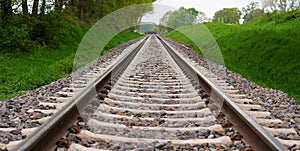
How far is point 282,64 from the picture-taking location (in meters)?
9.14

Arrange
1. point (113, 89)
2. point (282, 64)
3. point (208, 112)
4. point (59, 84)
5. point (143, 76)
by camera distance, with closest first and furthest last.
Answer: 1. point (208, 112)
2. point (113, 89)
3. point (59, 84)
4. point (143, 76)
5. point (282, 64)

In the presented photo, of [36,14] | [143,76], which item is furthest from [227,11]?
[143,76]

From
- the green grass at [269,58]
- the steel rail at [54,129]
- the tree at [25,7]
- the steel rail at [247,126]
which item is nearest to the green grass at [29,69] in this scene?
the tree at [25,7]

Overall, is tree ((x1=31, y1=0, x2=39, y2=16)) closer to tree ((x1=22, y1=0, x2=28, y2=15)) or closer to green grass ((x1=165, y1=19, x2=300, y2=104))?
tree ((x1=22, y1=0, x2=28, y2=15))

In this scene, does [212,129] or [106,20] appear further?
[106,20]

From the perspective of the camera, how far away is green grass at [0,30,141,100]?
6.82 meters

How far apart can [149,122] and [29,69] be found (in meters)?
6.28

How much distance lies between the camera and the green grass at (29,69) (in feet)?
22.4

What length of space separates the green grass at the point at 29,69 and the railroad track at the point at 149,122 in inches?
67.8

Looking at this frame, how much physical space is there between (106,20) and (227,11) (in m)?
50.8

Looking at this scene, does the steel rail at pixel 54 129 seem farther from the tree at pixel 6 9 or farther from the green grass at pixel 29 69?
the tree at pixel 6 9

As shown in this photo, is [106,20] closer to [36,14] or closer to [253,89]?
[36,14]

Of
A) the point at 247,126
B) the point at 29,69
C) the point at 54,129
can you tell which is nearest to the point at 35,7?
the point at 29,69

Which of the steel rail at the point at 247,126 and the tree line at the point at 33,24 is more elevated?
the tree line at the point at 33,24
